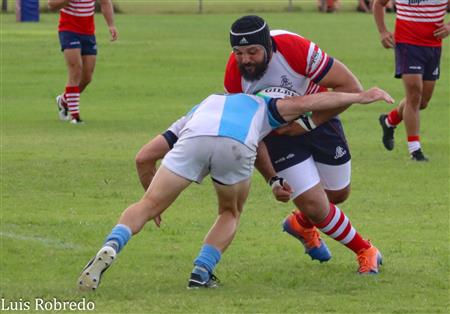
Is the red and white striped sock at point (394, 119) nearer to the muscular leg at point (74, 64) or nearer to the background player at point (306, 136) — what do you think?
the muscular leg at point (74, 64)

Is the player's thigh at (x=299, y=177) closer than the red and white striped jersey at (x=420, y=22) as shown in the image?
Yes

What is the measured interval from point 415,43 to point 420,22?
0.23m

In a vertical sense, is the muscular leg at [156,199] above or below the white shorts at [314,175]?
above

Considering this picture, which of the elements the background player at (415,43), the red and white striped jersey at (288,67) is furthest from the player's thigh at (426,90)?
the red and white striped jersey at (288,67)

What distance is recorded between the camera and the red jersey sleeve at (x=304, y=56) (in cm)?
864

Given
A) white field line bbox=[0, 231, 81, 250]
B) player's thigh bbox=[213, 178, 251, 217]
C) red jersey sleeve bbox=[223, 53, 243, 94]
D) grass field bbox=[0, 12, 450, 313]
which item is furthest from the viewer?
white field line bbox=[0, 231, 81, 250]

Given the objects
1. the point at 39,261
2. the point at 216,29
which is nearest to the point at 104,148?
the point at 39,261

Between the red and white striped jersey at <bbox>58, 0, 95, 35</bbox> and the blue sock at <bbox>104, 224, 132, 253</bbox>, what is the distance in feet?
33.3

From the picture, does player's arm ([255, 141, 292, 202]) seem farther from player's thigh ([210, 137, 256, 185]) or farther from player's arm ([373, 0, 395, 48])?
player's arm ([373, 0, 395, 48])

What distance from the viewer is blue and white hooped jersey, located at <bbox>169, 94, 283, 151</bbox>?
8141 mm

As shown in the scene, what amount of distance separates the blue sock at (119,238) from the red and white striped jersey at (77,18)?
33.3 feet

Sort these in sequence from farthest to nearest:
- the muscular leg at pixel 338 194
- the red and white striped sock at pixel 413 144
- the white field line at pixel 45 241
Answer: the red and white striped sock at pixel 413 144 < the white field line at pixel 45 241 < the muscular leg at pixel 338 194

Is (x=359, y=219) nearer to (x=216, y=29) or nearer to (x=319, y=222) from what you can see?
(x=319, y=222)

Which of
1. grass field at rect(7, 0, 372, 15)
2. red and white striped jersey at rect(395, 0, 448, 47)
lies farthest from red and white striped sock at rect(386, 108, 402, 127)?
grass field at rect(7, 0, 372, 15)
